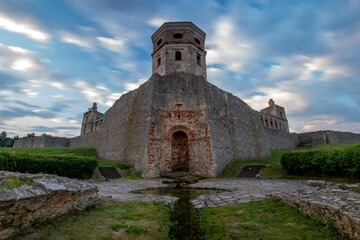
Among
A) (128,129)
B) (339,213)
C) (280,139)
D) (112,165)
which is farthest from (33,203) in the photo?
(280,139)

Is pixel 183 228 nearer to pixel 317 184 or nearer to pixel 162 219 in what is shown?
pixel 162 219

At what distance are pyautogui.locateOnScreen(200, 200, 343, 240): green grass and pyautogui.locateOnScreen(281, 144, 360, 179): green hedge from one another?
5884 millimetres

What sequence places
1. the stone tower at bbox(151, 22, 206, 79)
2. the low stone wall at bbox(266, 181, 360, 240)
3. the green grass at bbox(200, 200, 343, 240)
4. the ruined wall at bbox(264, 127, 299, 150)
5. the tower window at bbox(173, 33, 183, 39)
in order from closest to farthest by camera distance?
the low stone wall at bbox(266, 181, 360, 240) → the green grass at bbox(200, 200, 343, 240) → the stone tower at bbox(151, 22, 206, 79) → the tower window at bbox(173, 33, 183, 39) → the ruined wall at bbox(264, 127, 299, 150)

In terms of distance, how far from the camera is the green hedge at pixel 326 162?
8.00 m

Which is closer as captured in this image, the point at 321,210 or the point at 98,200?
the point at 321,210

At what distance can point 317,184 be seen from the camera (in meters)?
7.62

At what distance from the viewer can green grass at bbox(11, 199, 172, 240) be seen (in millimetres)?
2945

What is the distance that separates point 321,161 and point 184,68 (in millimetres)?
13847

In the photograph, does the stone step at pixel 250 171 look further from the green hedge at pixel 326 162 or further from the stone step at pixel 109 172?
the stone step at pixel 109 172

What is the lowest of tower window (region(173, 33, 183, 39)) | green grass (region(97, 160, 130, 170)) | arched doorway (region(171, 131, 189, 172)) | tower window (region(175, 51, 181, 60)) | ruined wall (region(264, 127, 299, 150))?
green grass (region(97, 160, 130, 170))

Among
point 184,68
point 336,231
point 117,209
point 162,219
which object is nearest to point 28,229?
point 117,209

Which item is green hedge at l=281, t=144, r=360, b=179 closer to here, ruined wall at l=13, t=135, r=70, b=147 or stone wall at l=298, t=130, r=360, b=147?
stone wall at l=298, t=130, r=360, b=147

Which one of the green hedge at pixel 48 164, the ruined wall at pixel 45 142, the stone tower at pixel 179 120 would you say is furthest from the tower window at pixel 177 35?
the ruined wall at pixel 45 142

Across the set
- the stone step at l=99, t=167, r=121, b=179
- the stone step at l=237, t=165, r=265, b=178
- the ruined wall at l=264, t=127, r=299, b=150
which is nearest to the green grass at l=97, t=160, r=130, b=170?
the stone step at l=99, t=167, r=121, b=179
